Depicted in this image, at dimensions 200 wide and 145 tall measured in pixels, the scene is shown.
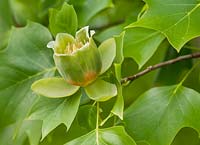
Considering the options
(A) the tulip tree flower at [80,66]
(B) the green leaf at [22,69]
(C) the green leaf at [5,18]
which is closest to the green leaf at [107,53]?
(A) the tulip tree flower at [80,66]

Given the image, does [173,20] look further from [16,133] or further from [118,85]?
[16,133]

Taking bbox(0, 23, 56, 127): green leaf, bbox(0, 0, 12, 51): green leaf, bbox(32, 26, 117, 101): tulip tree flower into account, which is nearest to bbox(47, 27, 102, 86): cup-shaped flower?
bbox(32, 26, 117, 101): tulip tree flower

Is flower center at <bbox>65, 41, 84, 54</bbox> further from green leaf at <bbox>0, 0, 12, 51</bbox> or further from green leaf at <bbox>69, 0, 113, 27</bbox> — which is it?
green leaf at <bbox>0, 0, 12, 51</bbox>

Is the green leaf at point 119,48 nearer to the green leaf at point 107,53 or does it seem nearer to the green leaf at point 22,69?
the green leaf at point 107,53

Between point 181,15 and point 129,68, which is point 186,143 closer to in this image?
point 129,68

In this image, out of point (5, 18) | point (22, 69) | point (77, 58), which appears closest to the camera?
point (77, 58)

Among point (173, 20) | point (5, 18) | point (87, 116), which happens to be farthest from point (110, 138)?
point (5, 18)
